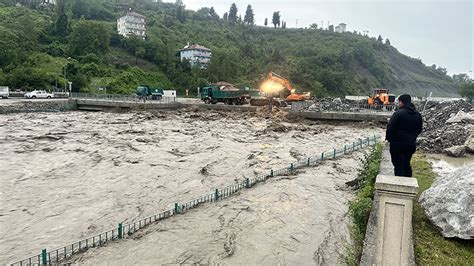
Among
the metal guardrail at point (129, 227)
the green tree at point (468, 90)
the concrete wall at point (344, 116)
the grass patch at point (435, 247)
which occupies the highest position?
the green tree at point (468, 90)

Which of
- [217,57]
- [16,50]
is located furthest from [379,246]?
[217,57]

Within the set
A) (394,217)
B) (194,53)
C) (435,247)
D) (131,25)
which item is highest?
(131,25)

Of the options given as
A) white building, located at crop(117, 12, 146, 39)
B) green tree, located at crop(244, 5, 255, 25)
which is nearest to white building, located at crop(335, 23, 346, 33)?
green tree, located at crop(244, 5, 255, 25)

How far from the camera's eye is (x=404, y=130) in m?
6.57

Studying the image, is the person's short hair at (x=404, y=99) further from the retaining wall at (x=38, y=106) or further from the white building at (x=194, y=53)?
the white building at (x=194, y=53)

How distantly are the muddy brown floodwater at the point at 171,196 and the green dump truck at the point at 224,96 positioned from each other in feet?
55.5

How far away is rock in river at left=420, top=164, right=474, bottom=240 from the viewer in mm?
5531

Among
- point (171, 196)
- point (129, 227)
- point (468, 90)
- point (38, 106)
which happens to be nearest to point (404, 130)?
point (129, 227)

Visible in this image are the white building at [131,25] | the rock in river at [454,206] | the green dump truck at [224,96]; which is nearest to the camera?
the rock in river at [454,206]

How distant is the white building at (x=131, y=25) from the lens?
94.6 meters

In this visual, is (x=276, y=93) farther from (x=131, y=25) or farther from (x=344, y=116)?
(x=131, y=25)

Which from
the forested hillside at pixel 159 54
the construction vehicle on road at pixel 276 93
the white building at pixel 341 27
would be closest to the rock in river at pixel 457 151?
the construction vehicle on road at pixel 276 93

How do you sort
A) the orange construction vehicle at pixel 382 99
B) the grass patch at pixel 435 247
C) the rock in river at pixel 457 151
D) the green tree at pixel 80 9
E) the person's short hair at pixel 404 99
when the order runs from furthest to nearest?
the green tree at pixel 80 9 < the orange construction vehicle at pixel 382 99 < the rock in river at pixel 457 151 < the person's short hair at pixel 404 99 < the grass patch at pixel 435 247

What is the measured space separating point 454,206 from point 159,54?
7583cm
